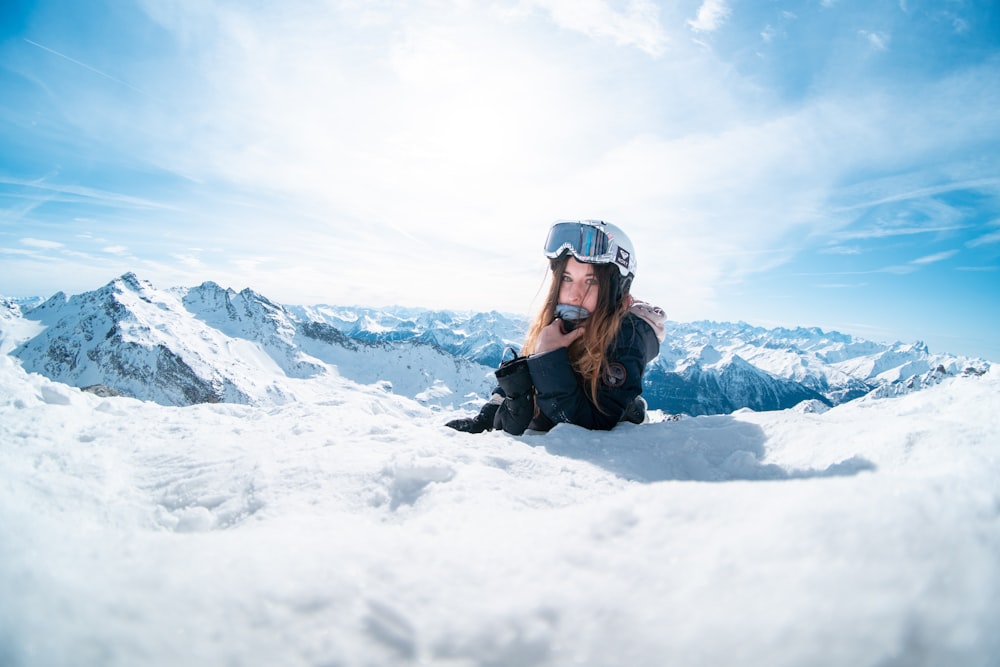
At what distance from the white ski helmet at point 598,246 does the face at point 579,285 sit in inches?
4.0

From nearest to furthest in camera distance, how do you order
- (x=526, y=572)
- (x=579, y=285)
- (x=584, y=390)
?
1. (x=526, y=572)
2. (x=584, y=390)
3. (x=579, y=285)

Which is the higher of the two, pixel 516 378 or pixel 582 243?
pixel 582 243

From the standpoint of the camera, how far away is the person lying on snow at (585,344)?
4.61 meters

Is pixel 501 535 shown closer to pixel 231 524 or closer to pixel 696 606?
pixel 696 606

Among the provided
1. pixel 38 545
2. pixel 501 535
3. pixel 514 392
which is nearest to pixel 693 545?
pixel 501 535

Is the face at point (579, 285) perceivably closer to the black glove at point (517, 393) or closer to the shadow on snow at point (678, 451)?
the black glove at point (517, 393)

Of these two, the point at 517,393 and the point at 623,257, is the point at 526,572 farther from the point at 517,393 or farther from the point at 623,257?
the point at 623,257

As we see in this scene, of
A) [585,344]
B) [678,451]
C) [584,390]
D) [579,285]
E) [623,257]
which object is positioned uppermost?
[623,257]

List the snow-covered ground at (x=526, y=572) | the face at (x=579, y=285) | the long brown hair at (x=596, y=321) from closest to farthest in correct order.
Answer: the snow-covered ground at (x=526, y=572), the long brown hair at (x=596, y=321), the face at (x=579, y=285)

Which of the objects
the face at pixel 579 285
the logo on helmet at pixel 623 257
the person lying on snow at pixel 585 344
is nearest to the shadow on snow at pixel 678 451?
the person lying on snow at pixel 585 344

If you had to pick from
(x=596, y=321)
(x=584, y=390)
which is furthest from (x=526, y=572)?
(x=596, y=321)

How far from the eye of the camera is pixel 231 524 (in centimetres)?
236

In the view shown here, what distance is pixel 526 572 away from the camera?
1395 millimetres

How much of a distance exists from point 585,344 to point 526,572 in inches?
143
